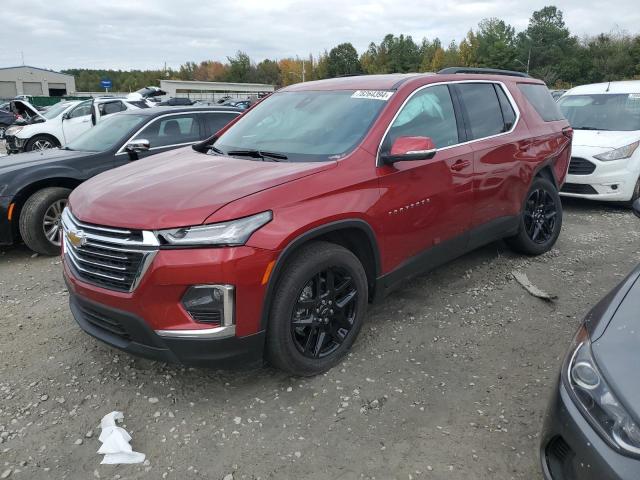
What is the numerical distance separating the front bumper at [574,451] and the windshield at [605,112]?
6857 mm

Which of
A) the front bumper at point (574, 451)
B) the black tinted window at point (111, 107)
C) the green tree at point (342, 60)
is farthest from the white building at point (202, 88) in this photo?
the front bumper at point (574, 451)

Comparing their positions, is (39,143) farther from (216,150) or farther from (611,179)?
(611,179)

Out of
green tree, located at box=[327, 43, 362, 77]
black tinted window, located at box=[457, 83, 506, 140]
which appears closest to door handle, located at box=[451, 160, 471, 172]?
black tinted window, located at box=[457, 83, 506, 140]

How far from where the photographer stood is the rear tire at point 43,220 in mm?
5387

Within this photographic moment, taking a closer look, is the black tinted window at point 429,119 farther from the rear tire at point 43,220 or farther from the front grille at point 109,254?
the rear tire at point 43,220

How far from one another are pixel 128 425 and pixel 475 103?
11.5ft

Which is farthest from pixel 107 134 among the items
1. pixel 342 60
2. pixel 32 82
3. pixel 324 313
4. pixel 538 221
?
pixel 342 60

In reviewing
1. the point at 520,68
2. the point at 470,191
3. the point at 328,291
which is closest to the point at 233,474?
the point at 328,291

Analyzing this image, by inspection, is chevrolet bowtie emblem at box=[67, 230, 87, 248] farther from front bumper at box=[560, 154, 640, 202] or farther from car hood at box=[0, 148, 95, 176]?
front bumper at box=[560, 154, 640, 202]

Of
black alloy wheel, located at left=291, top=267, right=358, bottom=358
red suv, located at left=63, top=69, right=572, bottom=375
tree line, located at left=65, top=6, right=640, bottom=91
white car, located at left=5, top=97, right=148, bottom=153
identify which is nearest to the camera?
red suv, located at left=63, top=69, right=572, bottom=375

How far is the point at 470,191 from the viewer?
3973mm

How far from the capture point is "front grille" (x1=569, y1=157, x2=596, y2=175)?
7.05 metres

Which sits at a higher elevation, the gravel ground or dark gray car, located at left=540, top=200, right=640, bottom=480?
dark gray car, located at left=540, top=200, right=640, bottom=480

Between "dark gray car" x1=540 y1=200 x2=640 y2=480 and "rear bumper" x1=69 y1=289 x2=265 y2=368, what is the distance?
58.0 inches
